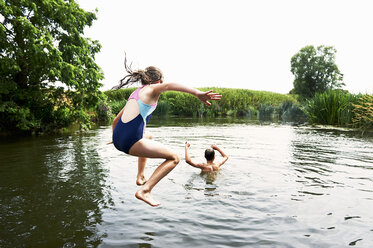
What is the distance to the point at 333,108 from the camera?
65.4 ft

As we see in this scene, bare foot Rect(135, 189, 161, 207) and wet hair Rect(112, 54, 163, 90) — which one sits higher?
wet hair Rect(112, 54, 163, 90)

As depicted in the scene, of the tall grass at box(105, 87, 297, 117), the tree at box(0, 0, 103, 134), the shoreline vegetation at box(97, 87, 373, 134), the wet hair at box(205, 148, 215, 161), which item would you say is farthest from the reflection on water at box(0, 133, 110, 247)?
the tall grass at box(105, 87, 297, 117)

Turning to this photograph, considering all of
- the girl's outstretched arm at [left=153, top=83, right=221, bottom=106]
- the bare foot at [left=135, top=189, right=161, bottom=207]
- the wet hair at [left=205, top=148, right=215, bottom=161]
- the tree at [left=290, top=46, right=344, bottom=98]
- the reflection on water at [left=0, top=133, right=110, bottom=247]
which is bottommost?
the reflection on water at [left=0, top=133, right=110, bottom=247]

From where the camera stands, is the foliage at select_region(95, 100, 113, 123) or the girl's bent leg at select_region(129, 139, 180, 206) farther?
the foliage at select_region(95, 100, 113, 123)

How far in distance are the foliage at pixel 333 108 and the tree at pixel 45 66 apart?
47.6 ft

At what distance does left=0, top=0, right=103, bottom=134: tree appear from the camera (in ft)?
41.5

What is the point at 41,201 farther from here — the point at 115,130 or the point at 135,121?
the point at 135,121

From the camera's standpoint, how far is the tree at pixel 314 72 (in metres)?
49.5

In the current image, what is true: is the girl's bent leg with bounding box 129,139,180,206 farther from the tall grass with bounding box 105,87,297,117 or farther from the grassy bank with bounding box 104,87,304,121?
the tall grass with bounding box 105,87,297,117

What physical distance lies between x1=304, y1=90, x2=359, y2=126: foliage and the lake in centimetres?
1138

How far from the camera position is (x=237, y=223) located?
4.19 metres

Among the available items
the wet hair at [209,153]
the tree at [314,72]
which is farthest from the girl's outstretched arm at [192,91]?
the tree at [314,72]

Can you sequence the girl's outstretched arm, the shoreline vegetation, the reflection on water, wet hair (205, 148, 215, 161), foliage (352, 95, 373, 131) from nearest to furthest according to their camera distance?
the girl's outstretched arm, the reflection on water, wet hair (205, 148, 215, 161), foliage (352, 95, 373, 131), the shoreline vegetation

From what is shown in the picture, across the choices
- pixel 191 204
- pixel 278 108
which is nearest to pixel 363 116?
pixel 191 204
